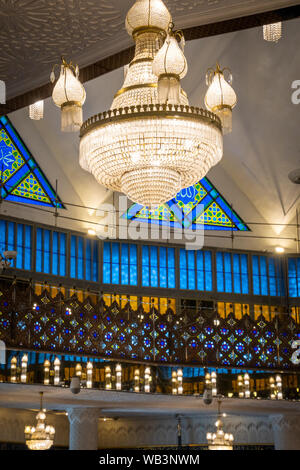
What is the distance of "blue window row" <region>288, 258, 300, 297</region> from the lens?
53.7ft

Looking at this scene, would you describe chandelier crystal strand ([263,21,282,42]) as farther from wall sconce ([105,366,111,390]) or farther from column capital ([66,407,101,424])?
column capital ([66,407,101,424])

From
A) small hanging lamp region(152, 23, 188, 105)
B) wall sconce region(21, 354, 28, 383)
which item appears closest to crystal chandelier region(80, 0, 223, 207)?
small hanging lamp region(152, 23, 188, 105)

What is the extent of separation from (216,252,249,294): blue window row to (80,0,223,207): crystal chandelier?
10539mm

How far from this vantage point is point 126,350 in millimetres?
11828

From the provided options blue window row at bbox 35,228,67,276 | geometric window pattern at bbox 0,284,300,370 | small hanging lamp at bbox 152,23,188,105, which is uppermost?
blue window row at bbox 35,228,67,276

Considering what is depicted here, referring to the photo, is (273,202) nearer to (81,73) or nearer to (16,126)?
(16,126)

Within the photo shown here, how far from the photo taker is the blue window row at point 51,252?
14516 millimetres

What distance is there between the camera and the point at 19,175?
1486cm

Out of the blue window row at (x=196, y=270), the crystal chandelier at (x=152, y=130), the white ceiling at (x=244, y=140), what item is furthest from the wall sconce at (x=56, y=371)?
the crystal chandelier at (x=152, y=130)
